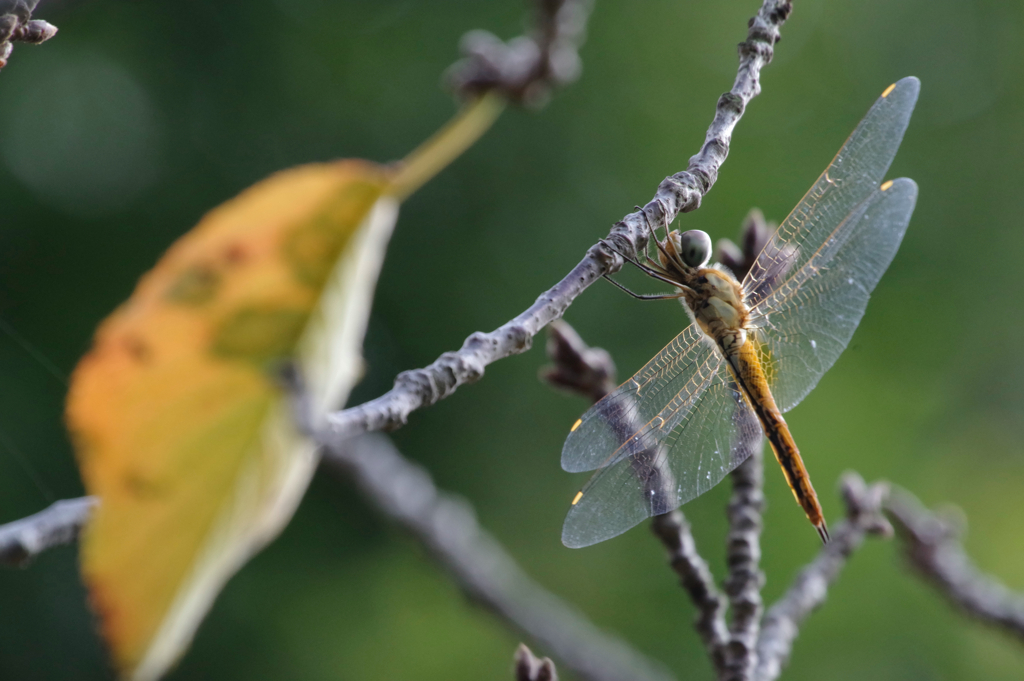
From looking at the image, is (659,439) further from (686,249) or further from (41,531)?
(41,531)

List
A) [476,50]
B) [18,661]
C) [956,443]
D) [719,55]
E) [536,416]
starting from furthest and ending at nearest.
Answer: [719,55] → [536,416] → [956,443] → [18,661] → [476,50]

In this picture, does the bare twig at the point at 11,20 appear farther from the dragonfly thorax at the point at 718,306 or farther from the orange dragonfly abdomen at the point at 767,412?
the orange dragonfly abdomen at the point at 767,412

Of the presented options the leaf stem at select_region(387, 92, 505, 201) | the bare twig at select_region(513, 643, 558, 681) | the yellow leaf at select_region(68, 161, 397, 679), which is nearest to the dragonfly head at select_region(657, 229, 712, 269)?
the bare twig at select_region(513, 643, 558, 681)

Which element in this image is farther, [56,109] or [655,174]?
[56,109]

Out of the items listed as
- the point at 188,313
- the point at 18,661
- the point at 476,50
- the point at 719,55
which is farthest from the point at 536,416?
the point at 188,313

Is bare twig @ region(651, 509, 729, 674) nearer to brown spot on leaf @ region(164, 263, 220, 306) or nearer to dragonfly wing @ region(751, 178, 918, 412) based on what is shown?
dragonfly wing @ region(751, 178, 918, 412)

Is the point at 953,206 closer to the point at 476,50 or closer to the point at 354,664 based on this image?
the point at 354,664

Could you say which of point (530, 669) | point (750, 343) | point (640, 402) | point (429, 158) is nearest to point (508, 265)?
point (750, 343)
